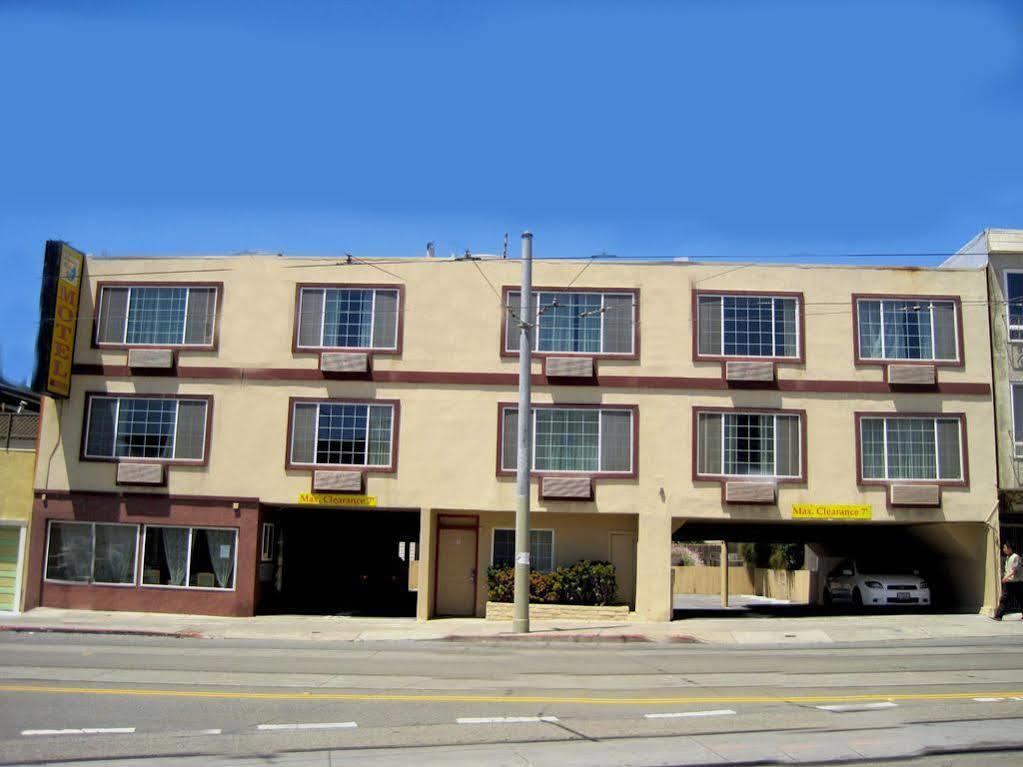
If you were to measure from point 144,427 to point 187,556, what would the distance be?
11.0 feet

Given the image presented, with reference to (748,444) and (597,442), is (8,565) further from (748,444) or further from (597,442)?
(748,444)

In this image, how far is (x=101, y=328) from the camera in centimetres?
2631

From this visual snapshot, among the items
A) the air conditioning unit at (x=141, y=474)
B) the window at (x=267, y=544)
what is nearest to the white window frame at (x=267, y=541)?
→ the window at (x=267, y=544)

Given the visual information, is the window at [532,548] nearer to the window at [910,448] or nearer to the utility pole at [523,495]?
the utility pole at [523,495]

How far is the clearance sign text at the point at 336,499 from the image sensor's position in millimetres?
25047

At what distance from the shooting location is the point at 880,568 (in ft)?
90.4

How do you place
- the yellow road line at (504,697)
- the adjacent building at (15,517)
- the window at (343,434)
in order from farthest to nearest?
1. the adjacent building at (15,517)
2. the window at (343,434)
3. the yellow road line at (504,697)

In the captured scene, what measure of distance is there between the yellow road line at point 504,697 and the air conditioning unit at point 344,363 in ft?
43.9

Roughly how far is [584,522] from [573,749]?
16.7m

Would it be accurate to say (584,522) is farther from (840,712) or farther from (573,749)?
(573,749)

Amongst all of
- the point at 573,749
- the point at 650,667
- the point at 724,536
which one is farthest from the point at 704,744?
the point at 724,536

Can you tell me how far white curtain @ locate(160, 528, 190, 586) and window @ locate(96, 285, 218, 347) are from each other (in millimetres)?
4634

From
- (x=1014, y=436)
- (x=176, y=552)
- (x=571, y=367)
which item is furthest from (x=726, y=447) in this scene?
(x=176, y=552)

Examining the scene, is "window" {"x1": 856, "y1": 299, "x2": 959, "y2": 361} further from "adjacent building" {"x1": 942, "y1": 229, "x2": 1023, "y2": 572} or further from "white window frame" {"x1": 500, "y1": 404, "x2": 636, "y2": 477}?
"white window frame" {"x1": 500, "y1": 404, "x2": 636, "y2": 477}
